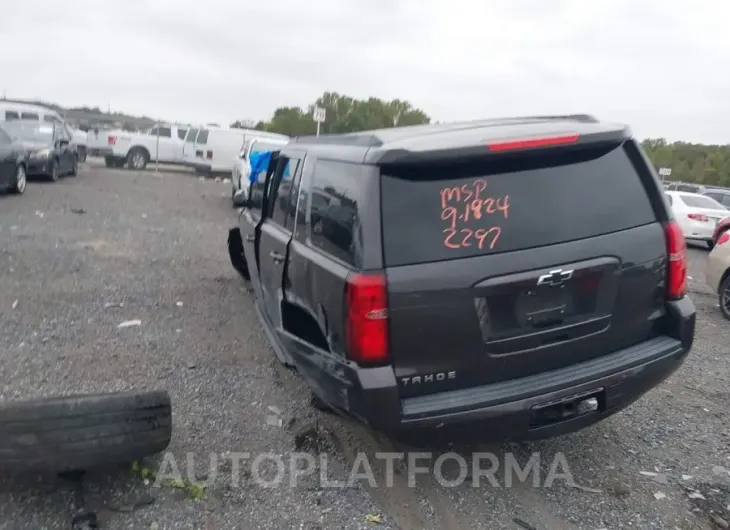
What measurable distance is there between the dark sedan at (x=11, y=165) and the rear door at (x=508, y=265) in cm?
1287

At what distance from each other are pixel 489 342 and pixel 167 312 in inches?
167

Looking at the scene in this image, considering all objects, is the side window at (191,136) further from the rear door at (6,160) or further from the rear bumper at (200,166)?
the rear door at (6,160)

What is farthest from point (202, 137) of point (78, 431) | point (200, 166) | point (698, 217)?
point (78, 431)

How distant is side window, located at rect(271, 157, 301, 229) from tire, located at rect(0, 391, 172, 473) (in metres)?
1.49

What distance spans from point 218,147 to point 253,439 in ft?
73.3

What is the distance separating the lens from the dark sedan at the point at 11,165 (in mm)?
13656

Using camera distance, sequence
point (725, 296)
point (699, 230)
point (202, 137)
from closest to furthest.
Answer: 1. point (725, 296)
2. point (699, 230)
3. point (202, 137)

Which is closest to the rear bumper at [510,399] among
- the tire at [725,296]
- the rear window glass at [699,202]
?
the tire at [725,296]

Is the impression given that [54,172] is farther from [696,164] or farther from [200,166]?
[696,164]

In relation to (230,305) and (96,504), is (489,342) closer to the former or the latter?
(96,504)

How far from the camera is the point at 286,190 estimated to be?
15.4 ft

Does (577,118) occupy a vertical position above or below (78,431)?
above

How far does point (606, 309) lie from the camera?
136 inches

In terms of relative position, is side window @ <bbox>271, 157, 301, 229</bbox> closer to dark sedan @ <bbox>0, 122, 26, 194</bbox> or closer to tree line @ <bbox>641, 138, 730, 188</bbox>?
dark sedan @ <bbox>0, 122, 26, 194</bbox>
